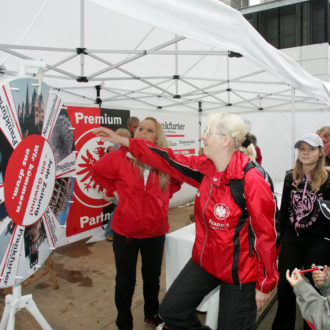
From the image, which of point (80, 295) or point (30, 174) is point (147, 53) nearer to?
point (30, 174)

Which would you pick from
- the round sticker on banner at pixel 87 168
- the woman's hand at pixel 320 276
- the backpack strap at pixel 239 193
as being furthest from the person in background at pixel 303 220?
the round sticker on banner at pixel 87 168

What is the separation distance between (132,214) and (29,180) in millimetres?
721

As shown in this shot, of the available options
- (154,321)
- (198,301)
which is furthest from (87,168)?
(198,301)

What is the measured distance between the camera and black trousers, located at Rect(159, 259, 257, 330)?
1497mm

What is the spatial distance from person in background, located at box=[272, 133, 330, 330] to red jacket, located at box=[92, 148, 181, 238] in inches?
34.6

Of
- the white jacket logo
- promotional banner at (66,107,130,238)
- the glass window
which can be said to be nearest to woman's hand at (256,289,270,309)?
the white jacket logo

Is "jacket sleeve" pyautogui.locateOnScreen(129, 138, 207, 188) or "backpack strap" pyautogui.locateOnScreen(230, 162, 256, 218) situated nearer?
"backpack strap" pyautogui.locateOnScreen(230, 162, 256, 218)

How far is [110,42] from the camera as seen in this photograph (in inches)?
151

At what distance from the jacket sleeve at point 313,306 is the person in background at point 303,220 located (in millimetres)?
654

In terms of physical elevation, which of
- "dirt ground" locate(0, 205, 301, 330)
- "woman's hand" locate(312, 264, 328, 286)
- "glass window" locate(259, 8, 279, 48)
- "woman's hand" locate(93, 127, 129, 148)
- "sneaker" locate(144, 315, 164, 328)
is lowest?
"dirt ground" locate(0, 205, 301, 330)

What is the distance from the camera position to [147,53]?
11.1 feet

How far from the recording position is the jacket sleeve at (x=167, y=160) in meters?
1.83

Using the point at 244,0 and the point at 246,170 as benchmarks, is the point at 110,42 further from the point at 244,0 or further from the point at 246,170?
the point at 244,0

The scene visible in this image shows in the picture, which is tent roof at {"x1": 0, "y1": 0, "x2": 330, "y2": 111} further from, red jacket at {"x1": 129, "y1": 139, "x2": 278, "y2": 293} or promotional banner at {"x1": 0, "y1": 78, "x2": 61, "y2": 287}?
red jacket at {"x1": 129, "y1": 139, "x2": 278, "y2": 293}
